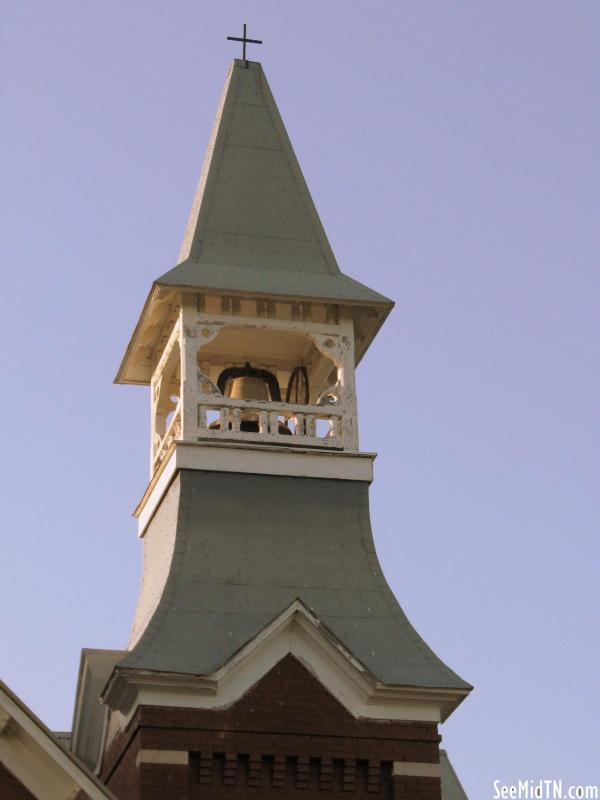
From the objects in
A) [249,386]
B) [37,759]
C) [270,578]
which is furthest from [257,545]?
[37,759]

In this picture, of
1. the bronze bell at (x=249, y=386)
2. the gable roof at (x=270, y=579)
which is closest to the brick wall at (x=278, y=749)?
the gable roof at (x=270, y=579)

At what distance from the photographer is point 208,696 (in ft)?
75.5

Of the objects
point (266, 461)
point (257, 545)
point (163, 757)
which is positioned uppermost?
point (266, 461)

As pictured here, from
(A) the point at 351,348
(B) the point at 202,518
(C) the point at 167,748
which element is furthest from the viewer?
(A) the point at 351,348

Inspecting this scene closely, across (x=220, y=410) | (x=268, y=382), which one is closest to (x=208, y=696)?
(x=220, y=410)

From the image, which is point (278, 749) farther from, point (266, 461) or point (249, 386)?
point (249, 386)

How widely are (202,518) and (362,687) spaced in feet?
10.7

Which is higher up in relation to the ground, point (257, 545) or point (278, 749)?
point (257, 545)

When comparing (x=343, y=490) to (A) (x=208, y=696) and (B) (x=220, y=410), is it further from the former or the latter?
(A) (x=208, y=696)

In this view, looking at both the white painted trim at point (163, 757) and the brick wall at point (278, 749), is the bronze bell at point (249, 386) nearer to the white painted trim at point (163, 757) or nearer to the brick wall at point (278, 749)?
the brick wall at point (278, 749)

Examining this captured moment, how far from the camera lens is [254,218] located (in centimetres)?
2767

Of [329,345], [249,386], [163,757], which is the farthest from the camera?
[249,386]

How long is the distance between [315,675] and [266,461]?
3.39 m

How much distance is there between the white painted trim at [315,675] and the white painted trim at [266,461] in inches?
104
